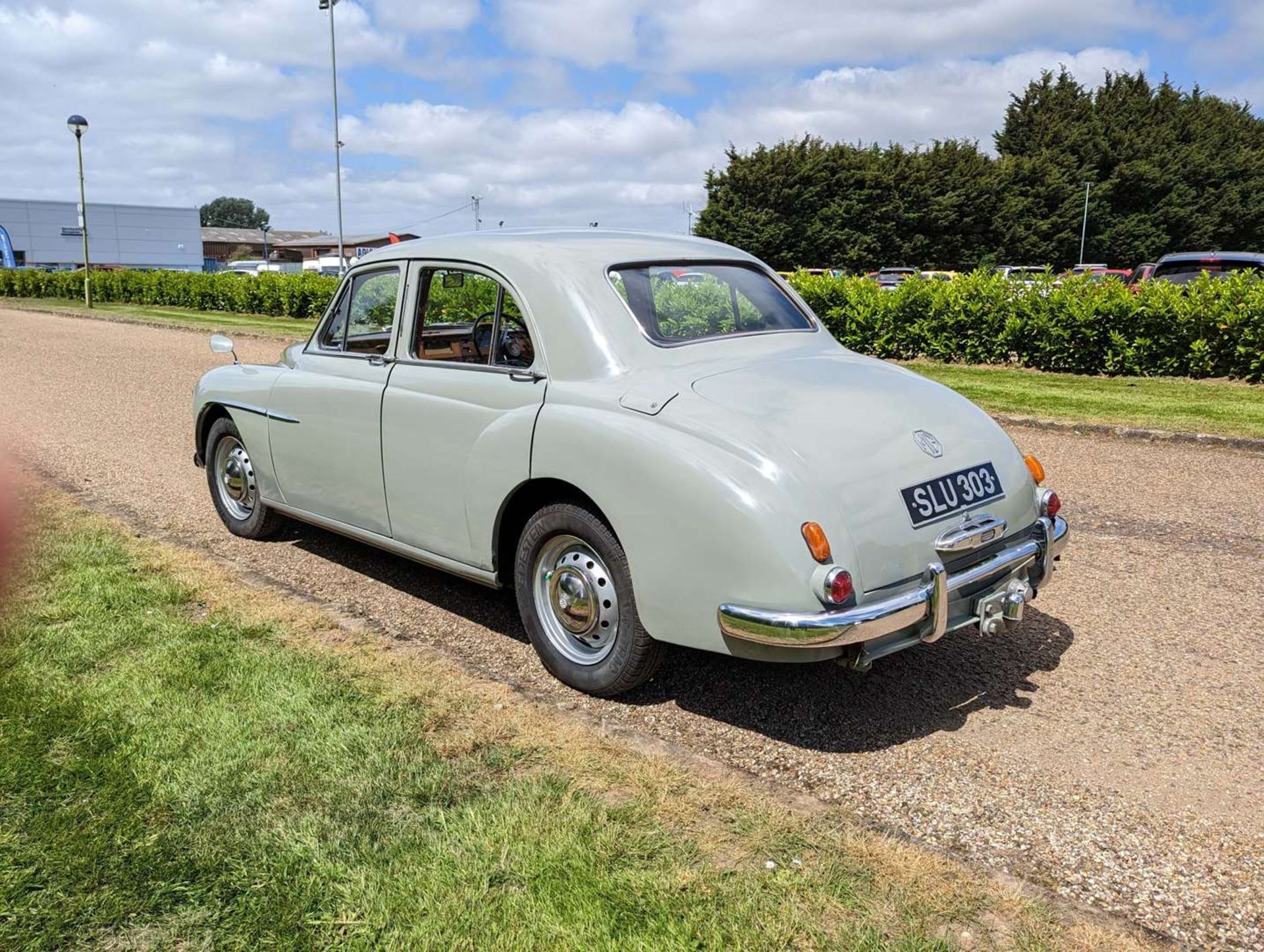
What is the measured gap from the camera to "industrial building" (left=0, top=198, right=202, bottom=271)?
70.1 m

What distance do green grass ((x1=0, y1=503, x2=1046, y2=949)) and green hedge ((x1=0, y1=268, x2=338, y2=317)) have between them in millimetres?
20607

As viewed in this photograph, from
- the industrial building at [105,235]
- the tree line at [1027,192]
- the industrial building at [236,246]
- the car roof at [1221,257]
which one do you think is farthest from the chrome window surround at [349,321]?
the industrial building at [236,246]

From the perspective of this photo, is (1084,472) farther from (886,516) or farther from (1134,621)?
(886,516)

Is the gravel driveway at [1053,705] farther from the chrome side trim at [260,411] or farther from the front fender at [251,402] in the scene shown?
the chrome side trim at [260,411]

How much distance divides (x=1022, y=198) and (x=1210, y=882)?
5975 centimetres

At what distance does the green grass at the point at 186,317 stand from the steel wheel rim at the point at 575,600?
16565 mm

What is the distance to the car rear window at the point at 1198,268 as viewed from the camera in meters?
15.8

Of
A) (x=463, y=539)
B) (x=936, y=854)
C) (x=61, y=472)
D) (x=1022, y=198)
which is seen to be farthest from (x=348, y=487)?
(x=1022, y=198)


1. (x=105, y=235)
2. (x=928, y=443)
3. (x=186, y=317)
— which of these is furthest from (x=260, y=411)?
(x=105, y=235)

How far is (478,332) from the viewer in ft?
15.9

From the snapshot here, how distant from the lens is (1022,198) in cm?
5675

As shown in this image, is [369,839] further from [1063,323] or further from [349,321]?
[1063,323]

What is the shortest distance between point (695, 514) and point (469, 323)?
2003mm

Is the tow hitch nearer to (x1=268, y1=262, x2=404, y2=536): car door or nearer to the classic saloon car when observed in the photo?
the classic saloon car
